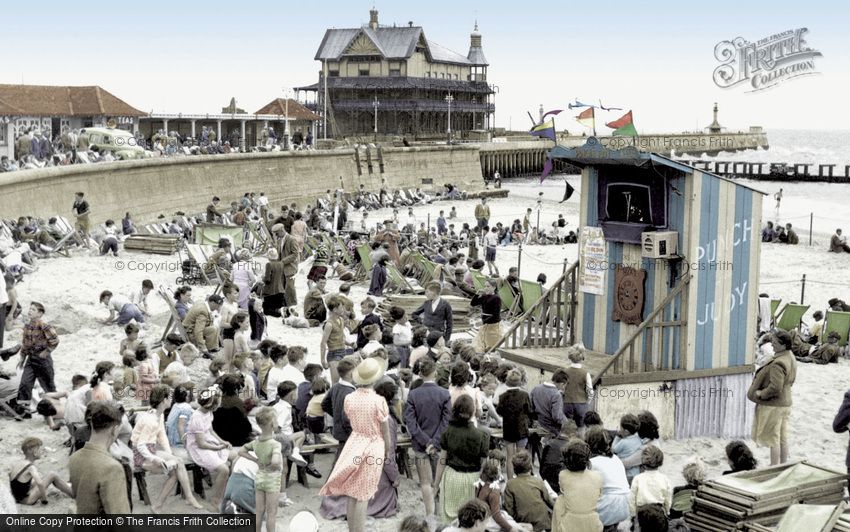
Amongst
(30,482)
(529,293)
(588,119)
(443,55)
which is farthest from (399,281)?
(443,55)

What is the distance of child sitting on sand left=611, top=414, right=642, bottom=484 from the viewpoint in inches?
A: 301

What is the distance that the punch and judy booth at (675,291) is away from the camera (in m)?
10.1

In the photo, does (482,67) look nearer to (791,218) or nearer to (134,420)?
(791,218)

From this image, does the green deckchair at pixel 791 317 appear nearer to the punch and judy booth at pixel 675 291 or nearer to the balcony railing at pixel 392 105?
the punch and judy booth at pixel 675 291

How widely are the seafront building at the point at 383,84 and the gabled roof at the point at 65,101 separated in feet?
114

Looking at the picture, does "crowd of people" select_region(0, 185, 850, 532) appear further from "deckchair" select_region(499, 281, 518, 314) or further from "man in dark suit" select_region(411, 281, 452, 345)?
"deckchair" select_region(499, 281, 518, 314)

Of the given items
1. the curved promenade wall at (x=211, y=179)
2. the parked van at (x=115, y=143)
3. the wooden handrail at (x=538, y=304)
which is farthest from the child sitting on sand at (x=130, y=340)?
the parked van at (x=115, y=143)

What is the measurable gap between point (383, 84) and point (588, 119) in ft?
228

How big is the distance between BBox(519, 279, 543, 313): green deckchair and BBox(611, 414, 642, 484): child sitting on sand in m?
6.95

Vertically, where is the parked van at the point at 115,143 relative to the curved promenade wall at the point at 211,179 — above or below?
above

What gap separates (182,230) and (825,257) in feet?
58.6

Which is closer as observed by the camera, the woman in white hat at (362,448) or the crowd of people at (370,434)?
the crowd of people at (370,434)

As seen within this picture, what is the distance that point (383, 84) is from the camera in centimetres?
7912

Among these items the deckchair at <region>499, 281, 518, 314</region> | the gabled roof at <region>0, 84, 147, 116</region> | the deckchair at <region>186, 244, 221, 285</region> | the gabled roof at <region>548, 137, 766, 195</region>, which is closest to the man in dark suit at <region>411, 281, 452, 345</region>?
the gabled roof at <region>548, 137, 766, 195</region>
